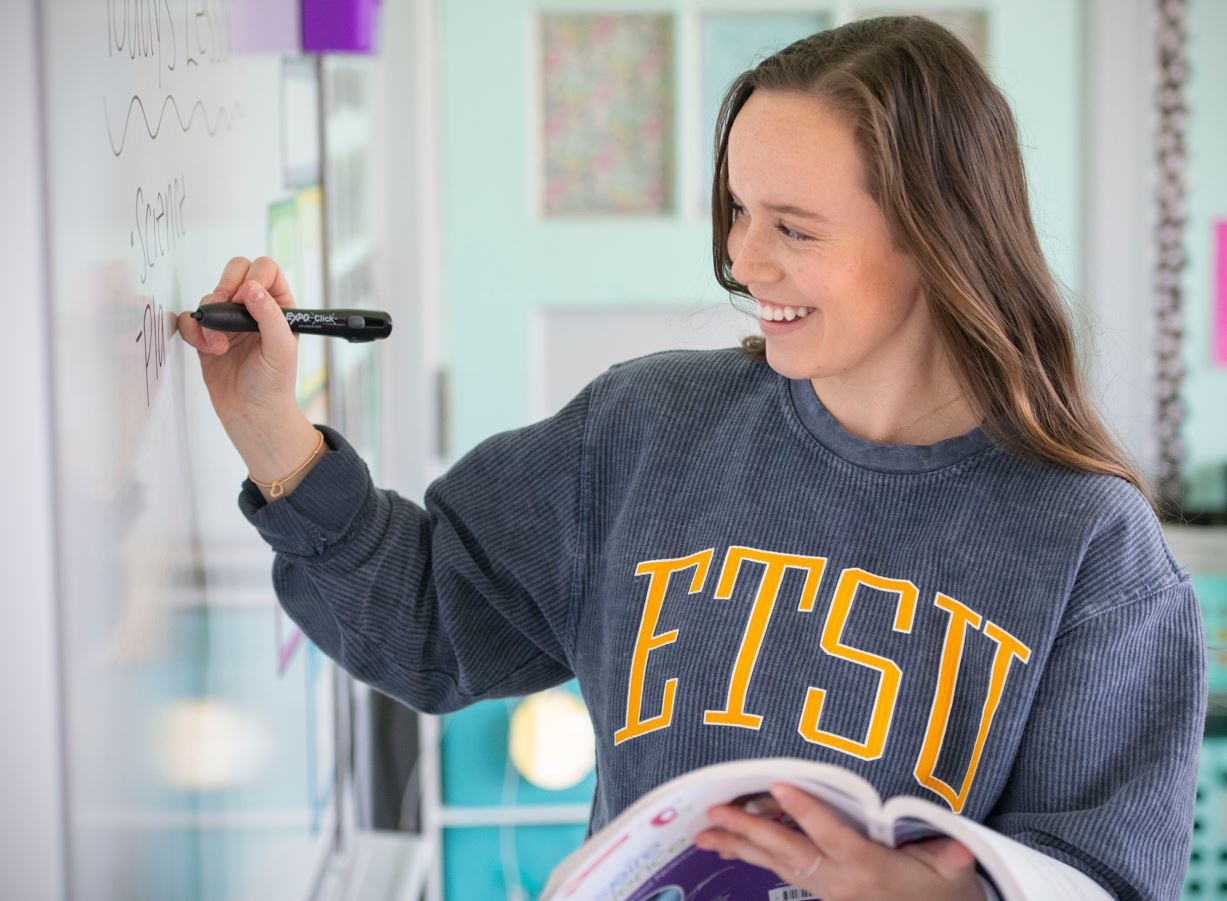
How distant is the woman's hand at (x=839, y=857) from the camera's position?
0.70 meters

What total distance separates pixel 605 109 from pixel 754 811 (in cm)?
178

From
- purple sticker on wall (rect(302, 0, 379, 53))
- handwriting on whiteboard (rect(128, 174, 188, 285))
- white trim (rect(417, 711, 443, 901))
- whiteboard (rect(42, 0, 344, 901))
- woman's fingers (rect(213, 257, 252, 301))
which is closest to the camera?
whiteboard (rect(42, 0, 344, 901))

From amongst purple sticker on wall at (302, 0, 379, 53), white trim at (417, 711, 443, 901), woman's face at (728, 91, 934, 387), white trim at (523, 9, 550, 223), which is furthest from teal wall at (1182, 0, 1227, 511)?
woman's face at (728, 91, 934, 387)

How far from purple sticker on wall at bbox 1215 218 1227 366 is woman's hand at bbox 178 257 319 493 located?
186cm

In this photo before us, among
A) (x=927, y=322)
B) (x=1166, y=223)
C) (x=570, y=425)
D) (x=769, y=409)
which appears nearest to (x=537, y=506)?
(x=570, y=425)

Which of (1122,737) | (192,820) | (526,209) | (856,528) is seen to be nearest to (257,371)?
(192,820)

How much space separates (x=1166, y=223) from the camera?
2.32 metres

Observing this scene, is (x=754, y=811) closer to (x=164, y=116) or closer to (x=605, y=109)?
(x=164, y=116)

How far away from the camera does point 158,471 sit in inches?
31.0

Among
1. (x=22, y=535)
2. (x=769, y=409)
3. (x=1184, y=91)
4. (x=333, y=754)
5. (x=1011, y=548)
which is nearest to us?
(x=22, y=535)

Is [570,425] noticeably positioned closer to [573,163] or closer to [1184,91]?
[573,163]

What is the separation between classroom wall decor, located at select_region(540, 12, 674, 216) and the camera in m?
2.32

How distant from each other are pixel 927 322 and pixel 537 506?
0.30 m

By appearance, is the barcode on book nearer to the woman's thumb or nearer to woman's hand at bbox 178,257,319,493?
the woman's thumb
